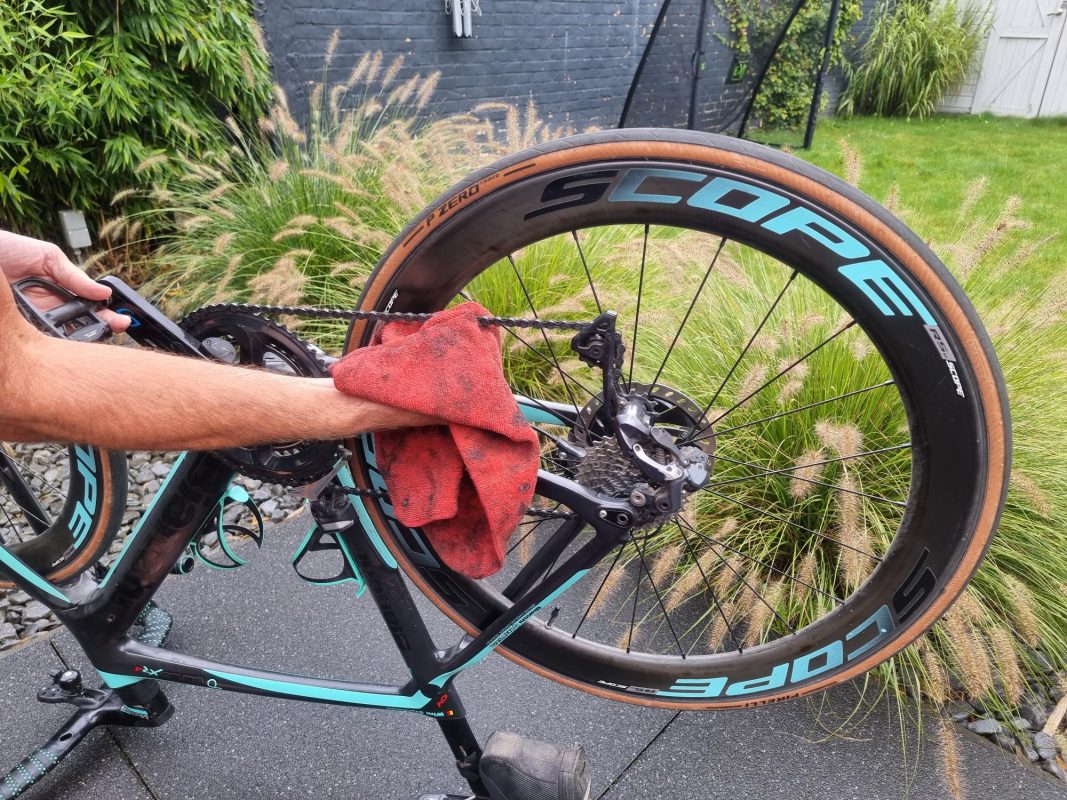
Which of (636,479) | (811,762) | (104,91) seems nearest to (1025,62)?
(104,91)

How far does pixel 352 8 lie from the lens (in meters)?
5.88

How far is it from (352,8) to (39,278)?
17.6ft

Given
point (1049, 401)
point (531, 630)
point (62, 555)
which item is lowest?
point (62, 555)

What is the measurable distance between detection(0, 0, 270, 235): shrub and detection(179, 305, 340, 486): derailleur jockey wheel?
2973 millimetres

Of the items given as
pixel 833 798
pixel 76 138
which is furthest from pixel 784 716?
pixel 76 138

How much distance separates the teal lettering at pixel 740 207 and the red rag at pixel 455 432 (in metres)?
0.37

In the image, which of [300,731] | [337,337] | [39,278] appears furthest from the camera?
[337,337]

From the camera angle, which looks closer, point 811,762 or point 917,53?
point 811,762

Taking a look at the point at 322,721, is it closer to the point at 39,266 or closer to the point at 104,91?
the point at 39,266

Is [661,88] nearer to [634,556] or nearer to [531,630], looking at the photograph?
[634,556]

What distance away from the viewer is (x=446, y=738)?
5.22 ft

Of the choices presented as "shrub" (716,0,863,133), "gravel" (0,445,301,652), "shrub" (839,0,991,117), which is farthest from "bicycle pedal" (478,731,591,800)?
"shrub" (839,0,991,117)

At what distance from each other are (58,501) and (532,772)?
2179mm

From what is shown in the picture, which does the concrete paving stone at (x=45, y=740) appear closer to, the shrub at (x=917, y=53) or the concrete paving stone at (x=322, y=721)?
the concrete paving stone at (x=322, y=721)
